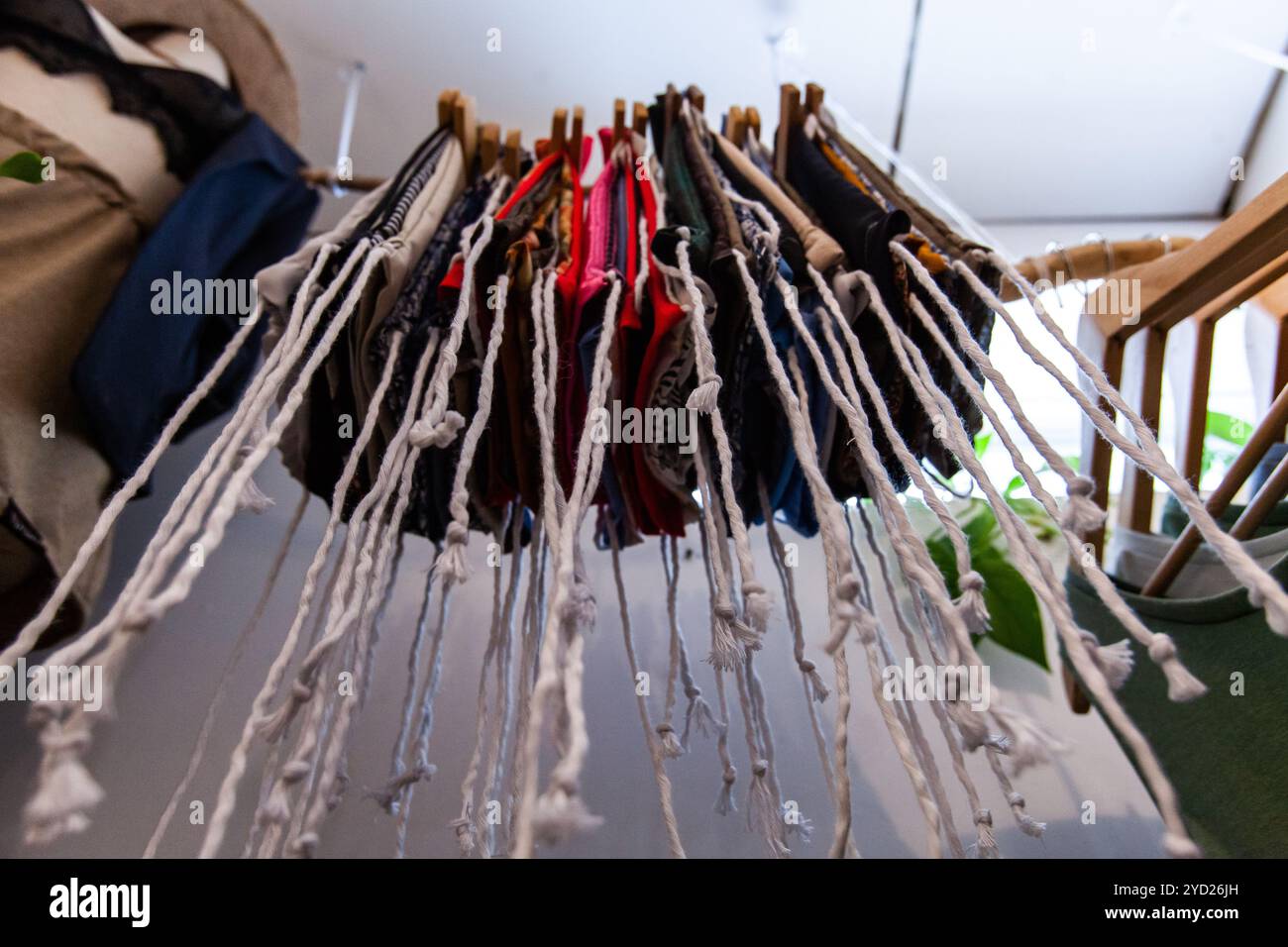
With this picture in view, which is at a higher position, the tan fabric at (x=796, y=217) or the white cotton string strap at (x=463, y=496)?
the tan fabric at (x=796, y=217)

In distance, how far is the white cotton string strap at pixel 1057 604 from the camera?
0.80ft

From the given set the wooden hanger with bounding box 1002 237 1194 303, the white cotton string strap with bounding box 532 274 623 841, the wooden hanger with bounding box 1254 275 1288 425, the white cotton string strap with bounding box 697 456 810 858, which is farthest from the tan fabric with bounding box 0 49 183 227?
the wooden hanger with bounding box 1254 275 1288 425

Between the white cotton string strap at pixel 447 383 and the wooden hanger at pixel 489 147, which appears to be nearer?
the white cotton string strap at pixel 447 383

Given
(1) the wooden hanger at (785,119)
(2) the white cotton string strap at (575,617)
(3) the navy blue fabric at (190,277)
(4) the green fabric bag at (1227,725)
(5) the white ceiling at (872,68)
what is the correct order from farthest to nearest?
(5) the white ceiling at (872,68) → (1) the wooden hanger at (785,119) → (3) the navy blue fabric at (190,277) → (4) the green fabric bag at (1227,725) → (2) the white cotton string strap at (575,617)

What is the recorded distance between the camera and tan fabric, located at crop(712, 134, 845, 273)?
1.51 feet

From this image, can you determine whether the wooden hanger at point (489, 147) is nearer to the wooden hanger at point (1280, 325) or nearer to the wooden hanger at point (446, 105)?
the wooden hanger at point (446, 105)

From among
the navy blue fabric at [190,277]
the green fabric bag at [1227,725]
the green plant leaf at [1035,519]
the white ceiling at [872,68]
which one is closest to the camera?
the green fabric bag at [1227,725]

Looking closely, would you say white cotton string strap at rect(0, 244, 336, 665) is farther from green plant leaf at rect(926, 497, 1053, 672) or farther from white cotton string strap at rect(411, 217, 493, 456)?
green plant leaf at rect(926, 497, 1053, 672)

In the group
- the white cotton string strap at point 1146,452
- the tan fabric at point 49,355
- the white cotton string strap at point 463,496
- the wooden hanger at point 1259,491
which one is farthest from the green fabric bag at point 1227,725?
the tan fabric at point 49,355

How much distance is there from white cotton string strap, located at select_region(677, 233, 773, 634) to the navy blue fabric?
0.49 meters

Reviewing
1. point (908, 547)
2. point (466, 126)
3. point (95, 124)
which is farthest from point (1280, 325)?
point (95, 124)

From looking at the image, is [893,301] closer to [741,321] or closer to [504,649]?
[741,321]

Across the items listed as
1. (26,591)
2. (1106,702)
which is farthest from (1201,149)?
(26,591)

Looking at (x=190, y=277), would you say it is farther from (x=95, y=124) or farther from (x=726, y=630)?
(x=726, y=630)
